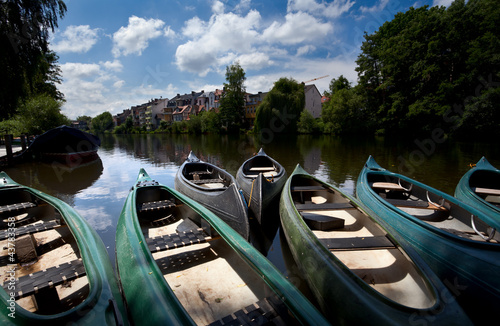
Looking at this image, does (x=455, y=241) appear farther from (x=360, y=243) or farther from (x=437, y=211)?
(x=437, y=211)

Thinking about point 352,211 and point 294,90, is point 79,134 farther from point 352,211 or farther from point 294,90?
point 294,90

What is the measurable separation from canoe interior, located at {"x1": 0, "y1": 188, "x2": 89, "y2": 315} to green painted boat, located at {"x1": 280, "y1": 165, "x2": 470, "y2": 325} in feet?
11.7

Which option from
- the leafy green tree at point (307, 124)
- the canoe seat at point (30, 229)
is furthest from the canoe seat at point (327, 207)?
the leafy green tree at point (307, 124)

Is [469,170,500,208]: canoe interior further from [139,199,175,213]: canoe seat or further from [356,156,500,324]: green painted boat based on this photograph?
[139,199,175,213]: canoe seat

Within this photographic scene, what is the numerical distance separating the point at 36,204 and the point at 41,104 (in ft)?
95.4

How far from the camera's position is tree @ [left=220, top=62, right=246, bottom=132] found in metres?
63.4

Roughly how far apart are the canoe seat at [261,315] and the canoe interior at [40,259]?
224 cm

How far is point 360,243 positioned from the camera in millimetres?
4285

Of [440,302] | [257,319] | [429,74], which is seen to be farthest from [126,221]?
[429,74]

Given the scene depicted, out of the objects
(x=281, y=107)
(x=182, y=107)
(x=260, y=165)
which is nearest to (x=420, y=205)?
(x=260, y=165)

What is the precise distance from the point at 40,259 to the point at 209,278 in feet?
10.9

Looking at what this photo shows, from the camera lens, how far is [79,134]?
19.1 metres

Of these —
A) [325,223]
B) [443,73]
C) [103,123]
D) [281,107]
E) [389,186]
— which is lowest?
[325,223]

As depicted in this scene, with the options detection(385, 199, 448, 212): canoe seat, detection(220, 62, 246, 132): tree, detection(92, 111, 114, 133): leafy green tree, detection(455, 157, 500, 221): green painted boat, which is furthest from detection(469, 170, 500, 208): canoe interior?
detection(92, 111, 114, 133): leafy green tree
